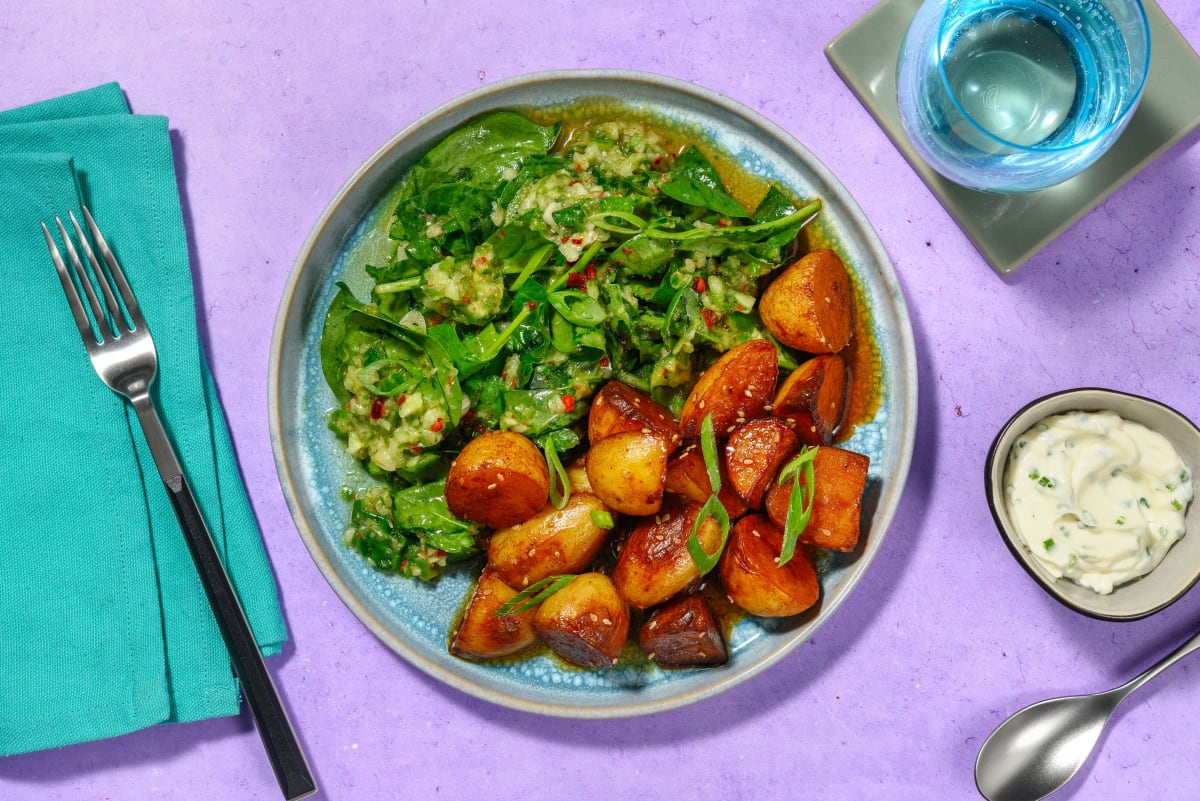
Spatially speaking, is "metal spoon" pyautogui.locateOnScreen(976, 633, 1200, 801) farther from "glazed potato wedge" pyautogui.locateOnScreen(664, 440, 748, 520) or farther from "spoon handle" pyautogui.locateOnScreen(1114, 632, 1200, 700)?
"glazed potato wedge" pyautogui.locateOnScreen(664, 440, 748, 520)

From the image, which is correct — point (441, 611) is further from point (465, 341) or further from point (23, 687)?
point (23, 687)

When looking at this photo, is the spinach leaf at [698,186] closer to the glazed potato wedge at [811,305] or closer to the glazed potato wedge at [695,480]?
the glazed potato wedge at [811,305]

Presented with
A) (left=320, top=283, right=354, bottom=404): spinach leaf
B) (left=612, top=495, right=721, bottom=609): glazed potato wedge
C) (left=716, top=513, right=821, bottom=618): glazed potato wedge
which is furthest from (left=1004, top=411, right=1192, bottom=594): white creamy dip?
(left=320, top=283, right=354, bottom=404): spinach leaf

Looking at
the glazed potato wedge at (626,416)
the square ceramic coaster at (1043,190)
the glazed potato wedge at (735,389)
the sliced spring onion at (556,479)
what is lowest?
the sliced spring onion at (556,479)

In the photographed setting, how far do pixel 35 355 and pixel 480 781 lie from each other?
1.55 metres

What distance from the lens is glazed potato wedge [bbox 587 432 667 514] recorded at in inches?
68.0

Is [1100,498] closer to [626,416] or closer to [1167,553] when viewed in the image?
[1167,553]

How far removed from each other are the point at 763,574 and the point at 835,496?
8.8 inches

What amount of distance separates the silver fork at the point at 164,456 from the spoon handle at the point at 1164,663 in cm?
201

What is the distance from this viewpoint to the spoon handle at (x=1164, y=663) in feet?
6.83

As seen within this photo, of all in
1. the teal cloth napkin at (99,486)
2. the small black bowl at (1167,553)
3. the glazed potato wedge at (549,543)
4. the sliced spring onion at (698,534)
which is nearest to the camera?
the sliced spring onion at (698,534)

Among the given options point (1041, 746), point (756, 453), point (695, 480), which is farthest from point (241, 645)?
point (1041, 746)

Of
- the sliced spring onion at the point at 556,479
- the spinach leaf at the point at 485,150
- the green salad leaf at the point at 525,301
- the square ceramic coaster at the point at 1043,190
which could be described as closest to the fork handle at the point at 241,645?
the green salad leaf at the point at 525,301

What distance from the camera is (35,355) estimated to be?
2072 mm
